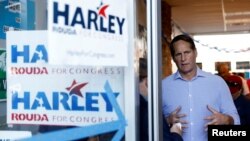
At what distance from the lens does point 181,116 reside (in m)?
2.63

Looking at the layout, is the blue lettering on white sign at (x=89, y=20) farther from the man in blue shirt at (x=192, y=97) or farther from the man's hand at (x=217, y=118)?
the man's hand at (x=217, y=118)

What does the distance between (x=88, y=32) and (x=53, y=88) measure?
1.38 feet

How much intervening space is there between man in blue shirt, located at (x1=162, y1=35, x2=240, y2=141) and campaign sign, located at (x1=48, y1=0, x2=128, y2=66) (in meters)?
0.69

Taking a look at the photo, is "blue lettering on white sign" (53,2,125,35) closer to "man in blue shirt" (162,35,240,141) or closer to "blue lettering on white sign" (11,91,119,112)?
"blue lettering on white sign" (11,91,119,112)

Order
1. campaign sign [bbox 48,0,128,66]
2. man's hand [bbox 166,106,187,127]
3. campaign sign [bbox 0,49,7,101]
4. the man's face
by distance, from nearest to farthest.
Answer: campaign sign [bbox 48,0,128,66] < campaign sign [bbox 0,49,7,101] < man's hand [bbox 166,106,187,127] < the man's face

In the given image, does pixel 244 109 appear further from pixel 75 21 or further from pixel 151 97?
pixel 75 21

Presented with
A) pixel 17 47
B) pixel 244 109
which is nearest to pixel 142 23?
pixel 17 47

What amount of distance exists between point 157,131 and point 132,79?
0.30 metres

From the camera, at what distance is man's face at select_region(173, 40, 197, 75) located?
2.72m

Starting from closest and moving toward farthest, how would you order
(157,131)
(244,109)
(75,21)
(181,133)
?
(75,21)
(157,131)
(181,133)
(244,109)

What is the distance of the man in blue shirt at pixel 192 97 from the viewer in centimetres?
263

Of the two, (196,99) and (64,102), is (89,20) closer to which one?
(64,102)

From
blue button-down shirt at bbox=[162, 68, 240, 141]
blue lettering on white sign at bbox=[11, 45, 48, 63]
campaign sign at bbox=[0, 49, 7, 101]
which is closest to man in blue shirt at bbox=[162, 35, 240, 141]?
blue button-down shirt at bbox=[162, 68, 240, 141]

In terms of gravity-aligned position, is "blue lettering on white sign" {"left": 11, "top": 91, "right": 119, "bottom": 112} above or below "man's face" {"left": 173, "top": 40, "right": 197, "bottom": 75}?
below
